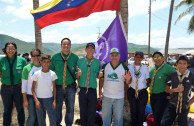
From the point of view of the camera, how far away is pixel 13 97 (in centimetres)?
402

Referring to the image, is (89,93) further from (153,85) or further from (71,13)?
(71,13)

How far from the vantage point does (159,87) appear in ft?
12.6

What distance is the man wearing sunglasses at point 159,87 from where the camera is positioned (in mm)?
3829

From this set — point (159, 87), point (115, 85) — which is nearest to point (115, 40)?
point (115, 85)

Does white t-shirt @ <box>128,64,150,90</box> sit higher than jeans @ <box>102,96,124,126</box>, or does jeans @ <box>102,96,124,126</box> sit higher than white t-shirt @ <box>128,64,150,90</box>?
white t-shirt @ <box>128,64,150,90</box>

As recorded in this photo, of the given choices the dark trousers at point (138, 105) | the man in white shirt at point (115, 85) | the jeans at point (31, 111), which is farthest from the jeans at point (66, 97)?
the dark trousers at point (138, 105)

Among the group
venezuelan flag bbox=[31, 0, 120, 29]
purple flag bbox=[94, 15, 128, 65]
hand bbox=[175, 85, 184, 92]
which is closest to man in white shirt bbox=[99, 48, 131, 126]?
purple flag bbox=[94, 15, 128, 65]

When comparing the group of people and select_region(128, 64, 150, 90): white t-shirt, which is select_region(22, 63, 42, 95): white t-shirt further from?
select_region(128, 64, 150, 90): white t-shirt

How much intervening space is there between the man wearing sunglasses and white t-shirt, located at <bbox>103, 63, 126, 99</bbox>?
2.49ft

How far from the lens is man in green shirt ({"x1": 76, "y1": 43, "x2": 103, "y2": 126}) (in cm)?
379

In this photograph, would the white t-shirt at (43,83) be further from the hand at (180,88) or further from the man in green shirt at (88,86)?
the hand at (180,88)

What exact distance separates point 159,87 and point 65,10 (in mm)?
3414

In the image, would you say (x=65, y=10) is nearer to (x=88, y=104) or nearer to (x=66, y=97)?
(x=66, y=97)

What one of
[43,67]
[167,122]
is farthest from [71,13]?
[167,122]
